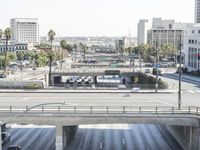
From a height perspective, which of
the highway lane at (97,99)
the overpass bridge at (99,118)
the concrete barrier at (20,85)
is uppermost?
the concrete barrier at (20,85)

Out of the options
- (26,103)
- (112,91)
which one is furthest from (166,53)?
(26,103)

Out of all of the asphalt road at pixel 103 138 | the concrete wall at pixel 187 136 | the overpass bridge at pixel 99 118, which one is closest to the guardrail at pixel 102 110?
the overpass bridge at pixel 99 118

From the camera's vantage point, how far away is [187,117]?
160 ft

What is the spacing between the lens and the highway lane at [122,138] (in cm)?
5469

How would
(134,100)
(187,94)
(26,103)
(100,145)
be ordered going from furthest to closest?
1. (187,94)
2. (134,100)
3. (26,103)
4. (100,145)

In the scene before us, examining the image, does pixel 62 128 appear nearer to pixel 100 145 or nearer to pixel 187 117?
pixel 100 145

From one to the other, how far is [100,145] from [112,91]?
793 inches

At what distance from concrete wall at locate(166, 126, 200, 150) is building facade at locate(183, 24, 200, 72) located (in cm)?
6606

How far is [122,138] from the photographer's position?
5909 centimetres

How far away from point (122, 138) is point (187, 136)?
9417mm

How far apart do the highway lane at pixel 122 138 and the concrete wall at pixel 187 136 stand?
0.74m

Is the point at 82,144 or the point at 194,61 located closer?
the point at 82,144

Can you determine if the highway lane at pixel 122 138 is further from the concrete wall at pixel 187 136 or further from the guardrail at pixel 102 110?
the guardrail at pixel 102 110

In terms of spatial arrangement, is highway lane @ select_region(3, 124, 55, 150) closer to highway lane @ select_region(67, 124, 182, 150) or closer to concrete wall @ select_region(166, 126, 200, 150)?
highway lane @ select_region(67, 124, 182, 150)
